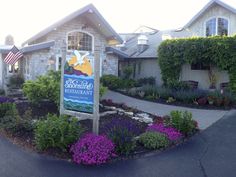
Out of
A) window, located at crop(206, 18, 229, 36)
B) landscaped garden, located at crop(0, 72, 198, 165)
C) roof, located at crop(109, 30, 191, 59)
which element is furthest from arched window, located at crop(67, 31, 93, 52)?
landscaped garden, located at crop(0, 72, 198, 165)

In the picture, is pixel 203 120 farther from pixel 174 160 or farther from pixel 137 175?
pixel 137 175

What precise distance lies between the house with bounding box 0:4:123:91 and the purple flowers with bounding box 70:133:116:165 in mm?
12768

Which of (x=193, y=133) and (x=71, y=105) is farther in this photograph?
(x=193, y=133)

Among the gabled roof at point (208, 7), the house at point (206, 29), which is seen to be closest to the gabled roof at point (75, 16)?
the house at point (206, 29)

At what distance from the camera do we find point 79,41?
23000 millimetres

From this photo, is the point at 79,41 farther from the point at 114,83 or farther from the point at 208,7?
the point at 208,7

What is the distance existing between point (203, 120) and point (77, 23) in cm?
1340

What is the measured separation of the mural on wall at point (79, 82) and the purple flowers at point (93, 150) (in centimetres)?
125

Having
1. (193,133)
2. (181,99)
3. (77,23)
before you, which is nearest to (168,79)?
(181,99)

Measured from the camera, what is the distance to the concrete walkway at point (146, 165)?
649cm

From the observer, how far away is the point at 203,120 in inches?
476

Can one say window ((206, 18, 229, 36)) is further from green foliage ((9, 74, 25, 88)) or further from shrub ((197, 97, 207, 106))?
green foliage ((9, 74, 25, 88))

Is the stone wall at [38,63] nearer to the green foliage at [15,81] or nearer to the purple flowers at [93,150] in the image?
the green foliage at [15,81]

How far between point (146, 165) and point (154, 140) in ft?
3.99
